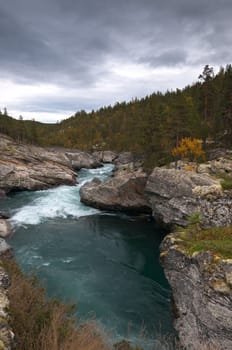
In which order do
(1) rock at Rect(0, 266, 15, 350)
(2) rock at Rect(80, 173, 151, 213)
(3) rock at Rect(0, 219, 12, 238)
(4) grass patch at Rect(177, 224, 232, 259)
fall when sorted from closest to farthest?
1. (1) rock at Rect(0, 266, 15, 350)
2. (4) grass patch at Rect(177, 224, 232, 259)
3. (3) rock at Rect(0, 219, 12, 238)
4. (2) rock at Rect(80, 173, 151, 213)

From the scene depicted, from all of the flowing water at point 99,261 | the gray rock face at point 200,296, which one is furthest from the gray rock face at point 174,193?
the gray rock face at point 200,296

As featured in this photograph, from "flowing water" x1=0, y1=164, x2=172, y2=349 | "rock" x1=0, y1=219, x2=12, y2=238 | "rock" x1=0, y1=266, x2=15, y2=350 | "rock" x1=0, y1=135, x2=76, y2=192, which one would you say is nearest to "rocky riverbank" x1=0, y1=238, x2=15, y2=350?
"rock" x1=0, y1=266, x2=15, y2=350

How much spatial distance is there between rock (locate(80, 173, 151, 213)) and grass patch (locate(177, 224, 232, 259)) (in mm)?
18956

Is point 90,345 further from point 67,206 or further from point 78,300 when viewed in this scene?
point 67,206

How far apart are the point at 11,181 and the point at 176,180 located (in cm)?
2808

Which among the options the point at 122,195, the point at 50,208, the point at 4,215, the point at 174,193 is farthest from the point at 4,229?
the point at 174,193

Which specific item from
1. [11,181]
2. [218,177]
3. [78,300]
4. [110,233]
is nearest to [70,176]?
[11,181]

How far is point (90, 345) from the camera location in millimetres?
→ 5180

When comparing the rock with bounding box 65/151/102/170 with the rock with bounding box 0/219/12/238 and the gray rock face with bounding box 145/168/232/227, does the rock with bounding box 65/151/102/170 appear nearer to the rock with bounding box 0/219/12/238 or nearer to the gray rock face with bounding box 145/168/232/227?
the rock with bounding box 0/219/12/238

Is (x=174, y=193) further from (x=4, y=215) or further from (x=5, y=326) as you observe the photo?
(x=5, y=326)

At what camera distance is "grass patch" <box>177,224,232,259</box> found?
966 centimetres

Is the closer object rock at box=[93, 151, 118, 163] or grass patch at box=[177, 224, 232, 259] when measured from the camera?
grass patch at box=[177, 224, 232, 259]

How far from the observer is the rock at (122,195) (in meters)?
31.9

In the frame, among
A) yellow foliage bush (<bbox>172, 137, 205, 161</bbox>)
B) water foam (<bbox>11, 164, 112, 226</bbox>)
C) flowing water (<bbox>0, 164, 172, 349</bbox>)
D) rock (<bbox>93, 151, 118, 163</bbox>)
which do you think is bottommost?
flowing water (<bbox>0, 164, 172, 349</bbox>)
